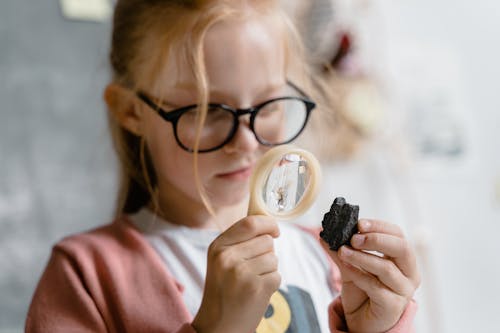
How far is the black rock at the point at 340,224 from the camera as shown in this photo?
0.43 meters

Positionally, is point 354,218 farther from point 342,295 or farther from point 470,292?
point 470,292

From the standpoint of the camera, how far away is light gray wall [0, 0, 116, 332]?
844mm

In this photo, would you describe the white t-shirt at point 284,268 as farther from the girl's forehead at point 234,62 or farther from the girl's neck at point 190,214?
the girl's forehead at point 234,62

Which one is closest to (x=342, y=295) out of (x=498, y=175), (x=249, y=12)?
(x=249, y=12)

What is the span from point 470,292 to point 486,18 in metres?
0.59

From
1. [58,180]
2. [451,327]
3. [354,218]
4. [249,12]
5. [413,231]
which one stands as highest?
[249,12]

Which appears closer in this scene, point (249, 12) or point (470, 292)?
point (249, 12)

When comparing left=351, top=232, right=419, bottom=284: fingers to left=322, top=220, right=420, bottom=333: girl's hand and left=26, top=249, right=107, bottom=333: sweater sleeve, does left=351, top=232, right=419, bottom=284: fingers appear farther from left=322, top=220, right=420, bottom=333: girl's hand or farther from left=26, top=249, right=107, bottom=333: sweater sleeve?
left=26, top=249, right=107, bottom=333: sweater sleeve

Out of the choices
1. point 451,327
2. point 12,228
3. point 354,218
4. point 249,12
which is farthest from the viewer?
point 451,327

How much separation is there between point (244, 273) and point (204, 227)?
0.61ft

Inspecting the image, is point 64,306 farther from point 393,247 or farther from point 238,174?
point 393,247

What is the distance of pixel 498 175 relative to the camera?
1.29 meters

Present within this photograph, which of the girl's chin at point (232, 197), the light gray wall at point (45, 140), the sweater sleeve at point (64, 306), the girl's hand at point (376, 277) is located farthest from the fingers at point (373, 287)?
the light gray wall at point (45, 140)

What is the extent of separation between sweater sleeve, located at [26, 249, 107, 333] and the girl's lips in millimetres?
167
